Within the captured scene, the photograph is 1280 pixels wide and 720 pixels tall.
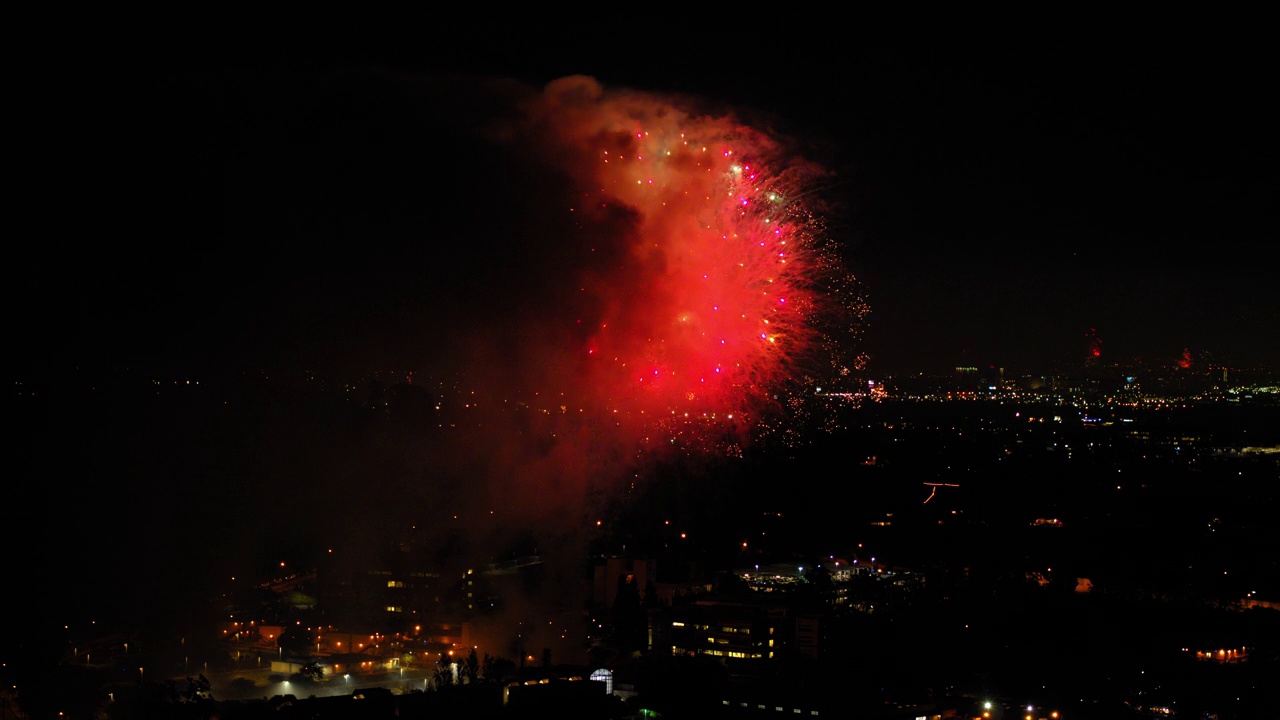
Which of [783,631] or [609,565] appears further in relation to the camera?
[609,565]

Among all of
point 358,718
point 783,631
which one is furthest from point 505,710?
point 783,631

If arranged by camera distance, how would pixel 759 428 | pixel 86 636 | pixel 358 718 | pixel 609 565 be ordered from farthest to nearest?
pixel 759 428 → pixel 609 565 → pixel 86 636 → pixel 358 718

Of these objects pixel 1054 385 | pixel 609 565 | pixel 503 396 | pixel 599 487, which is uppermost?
pixel 1054 385

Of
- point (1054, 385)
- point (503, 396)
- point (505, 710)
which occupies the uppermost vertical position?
point (1054, 385)

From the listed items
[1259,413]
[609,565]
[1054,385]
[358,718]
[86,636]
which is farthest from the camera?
[1054,385]

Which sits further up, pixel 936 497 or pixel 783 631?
pixel 936 497

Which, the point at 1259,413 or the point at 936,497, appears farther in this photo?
the point at 1259,413

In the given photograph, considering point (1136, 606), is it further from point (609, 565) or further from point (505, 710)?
point (505, 710)

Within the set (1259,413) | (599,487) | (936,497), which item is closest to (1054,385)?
(1259,413)

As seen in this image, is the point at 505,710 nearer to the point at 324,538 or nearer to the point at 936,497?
the point at 324,538
